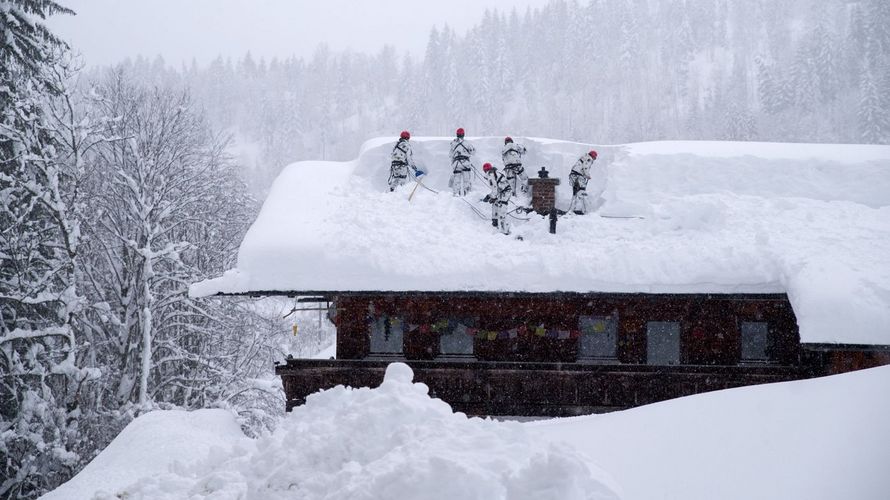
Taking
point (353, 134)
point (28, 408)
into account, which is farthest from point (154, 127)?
point (353, 134)

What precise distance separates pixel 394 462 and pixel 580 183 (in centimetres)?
1108

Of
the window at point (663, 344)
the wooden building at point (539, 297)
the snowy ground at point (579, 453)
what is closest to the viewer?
the snowy ground at point (579, 453)

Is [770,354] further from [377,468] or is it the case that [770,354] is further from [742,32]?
[742,32]

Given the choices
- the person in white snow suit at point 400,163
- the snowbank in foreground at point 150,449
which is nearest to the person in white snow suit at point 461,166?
the person in white snow suit at point 400,163

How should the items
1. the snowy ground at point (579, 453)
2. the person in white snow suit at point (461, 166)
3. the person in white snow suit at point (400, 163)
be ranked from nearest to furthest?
1. the snowy ground at point (579, 453)
2. the person in white snow suit at point (461, 166)
3. the person in white snow suit at point (400, 163)

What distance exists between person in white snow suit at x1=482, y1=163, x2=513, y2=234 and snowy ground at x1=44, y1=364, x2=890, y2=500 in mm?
6786

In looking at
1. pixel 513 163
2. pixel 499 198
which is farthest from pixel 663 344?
pixel 513 163

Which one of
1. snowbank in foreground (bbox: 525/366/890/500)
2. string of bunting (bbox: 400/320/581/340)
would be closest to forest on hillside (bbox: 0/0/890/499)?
string of bunting (bbox: 400/320/581/340)

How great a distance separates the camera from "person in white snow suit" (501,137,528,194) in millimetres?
14859

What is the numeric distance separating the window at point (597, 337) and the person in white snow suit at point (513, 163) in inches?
152

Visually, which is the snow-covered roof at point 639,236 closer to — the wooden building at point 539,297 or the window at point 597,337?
the wooden building at point 539,297

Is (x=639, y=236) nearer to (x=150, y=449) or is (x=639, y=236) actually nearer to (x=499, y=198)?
(x=499, y=198)

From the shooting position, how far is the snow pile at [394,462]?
12.7ft

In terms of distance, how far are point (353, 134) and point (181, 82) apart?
43.7 meters
